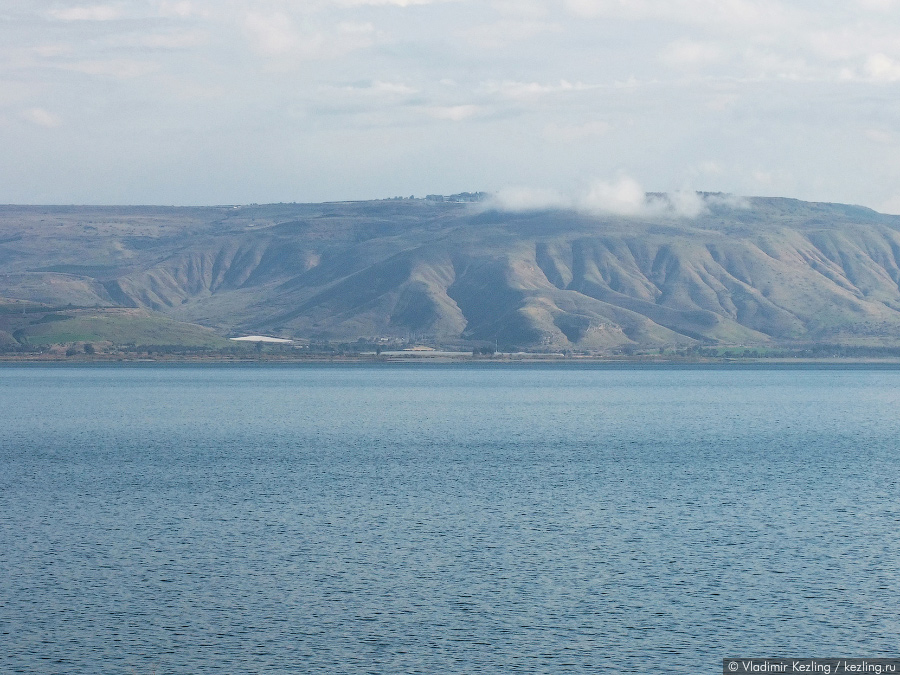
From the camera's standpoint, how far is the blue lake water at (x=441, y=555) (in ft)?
127

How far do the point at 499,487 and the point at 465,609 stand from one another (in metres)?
33.1

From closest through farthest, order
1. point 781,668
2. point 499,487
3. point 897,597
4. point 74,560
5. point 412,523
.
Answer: point 781,668 < point 897,597 < point 74,560 < point 412,523 < point 499,487

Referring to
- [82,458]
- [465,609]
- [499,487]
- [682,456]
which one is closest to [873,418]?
[682,456]

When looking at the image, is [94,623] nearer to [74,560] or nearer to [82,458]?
[74,560]

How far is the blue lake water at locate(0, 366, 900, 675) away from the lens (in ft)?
127

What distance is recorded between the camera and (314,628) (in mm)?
40781

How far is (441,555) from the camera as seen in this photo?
5250 centimetres

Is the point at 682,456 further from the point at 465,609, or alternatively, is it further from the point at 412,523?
the point at 465,609

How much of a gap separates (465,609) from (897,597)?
677 inches

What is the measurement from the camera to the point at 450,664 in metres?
37.0

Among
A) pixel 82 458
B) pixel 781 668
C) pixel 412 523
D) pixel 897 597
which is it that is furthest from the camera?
pixel 82 458

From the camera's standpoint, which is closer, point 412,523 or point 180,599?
point 180,599

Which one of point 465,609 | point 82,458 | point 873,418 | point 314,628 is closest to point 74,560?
point 314,628

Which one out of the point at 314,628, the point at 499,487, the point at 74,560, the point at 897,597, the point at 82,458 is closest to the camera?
the point at 314,628
